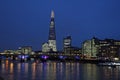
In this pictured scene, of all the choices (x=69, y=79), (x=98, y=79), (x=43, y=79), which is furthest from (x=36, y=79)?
(x=98, y=79)

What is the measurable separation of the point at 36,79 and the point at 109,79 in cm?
1534

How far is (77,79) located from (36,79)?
860 centimetres

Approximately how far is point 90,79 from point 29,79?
40.9 ft

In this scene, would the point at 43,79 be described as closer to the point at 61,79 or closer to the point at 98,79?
the point at 61,79

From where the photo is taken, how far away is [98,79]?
8525 cm

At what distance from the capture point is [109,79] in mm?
87062

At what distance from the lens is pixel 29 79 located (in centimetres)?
8225

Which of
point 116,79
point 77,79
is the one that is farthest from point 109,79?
point 77,79

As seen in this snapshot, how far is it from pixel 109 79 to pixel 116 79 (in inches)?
56.7

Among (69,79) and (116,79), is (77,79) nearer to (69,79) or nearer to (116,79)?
(69,79)

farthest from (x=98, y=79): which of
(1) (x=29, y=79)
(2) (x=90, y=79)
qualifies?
(1) (x=29, y=79)

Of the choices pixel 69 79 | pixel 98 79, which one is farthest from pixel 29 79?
pixel 98 79

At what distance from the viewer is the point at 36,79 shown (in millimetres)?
83375

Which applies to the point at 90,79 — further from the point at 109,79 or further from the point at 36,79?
the point at 36,79
